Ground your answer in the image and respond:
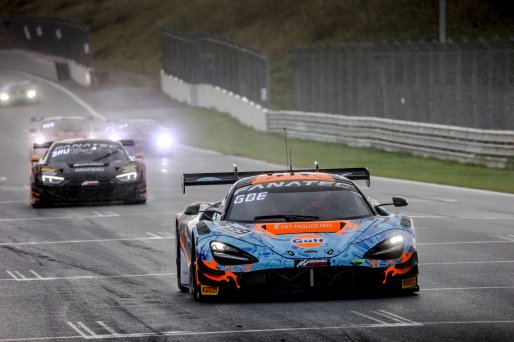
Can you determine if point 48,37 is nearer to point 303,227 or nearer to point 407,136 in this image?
point 407,136

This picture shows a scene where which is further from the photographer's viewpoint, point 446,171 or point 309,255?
point 446,171

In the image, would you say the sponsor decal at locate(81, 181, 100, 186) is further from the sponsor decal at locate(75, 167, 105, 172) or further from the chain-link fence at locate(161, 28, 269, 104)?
the chain-link fence at locate(161, 28, 269, 104)

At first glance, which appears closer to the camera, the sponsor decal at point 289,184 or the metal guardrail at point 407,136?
the sponsor decal at point 289,184

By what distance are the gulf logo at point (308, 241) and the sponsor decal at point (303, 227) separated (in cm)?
16

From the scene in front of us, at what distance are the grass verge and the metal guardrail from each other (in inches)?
10.9

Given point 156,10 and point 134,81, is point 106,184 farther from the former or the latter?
point 156,10

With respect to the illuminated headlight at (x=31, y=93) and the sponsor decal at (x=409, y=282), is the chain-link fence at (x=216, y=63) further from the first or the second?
the sponsor decal at (x=409, y=282)

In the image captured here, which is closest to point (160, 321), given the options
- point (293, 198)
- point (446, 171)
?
point (293, 198)

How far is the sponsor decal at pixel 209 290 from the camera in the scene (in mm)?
12602

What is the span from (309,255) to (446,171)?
22600mm

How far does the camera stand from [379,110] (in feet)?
145

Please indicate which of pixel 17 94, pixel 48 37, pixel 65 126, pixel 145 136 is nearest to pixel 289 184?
pixel 145 136

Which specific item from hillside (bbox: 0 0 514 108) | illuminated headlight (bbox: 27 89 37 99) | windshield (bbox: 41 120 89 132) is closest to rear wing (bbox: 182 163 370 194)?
windshield (bbox: 41 120 89 132)

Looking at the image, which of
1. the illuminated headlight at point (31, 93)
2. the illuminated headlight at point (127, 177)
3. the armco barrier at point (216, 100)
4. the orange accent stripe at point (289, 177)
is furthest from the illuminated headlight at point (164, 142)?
the illuminated headlight at point (31, 93)
